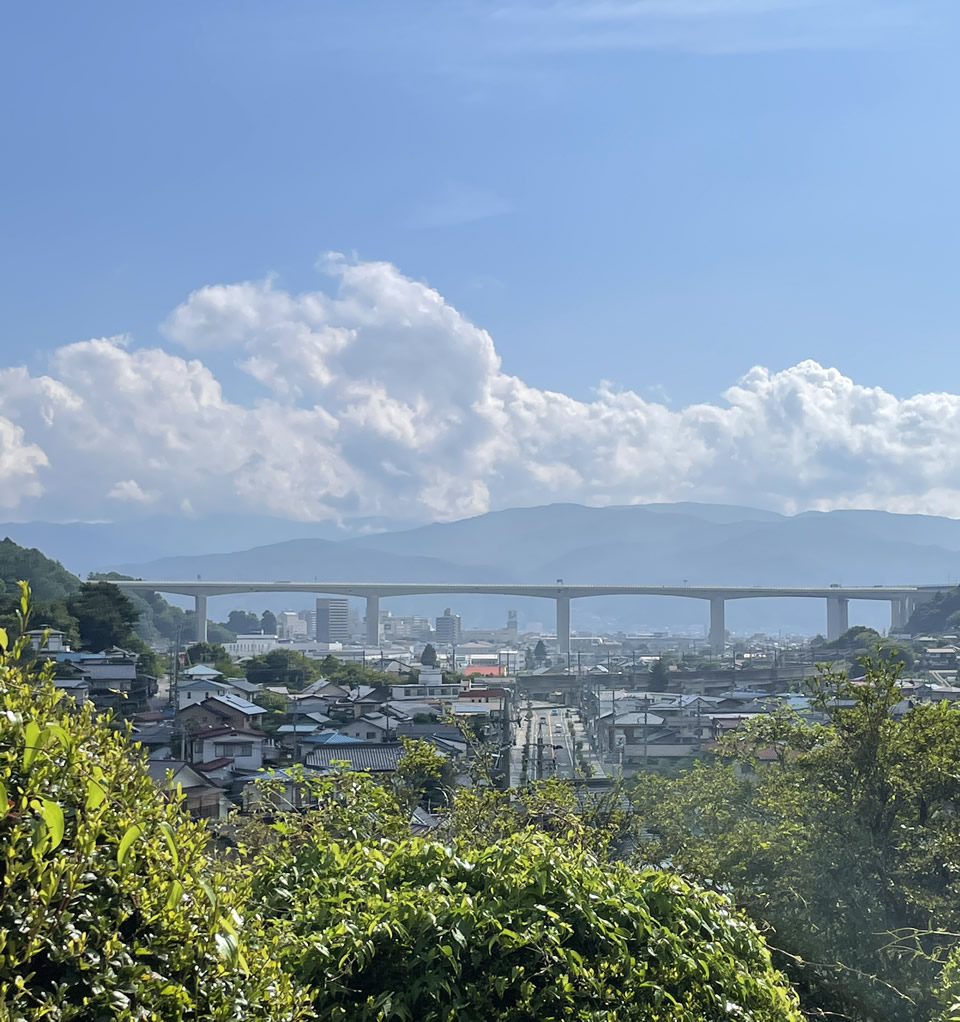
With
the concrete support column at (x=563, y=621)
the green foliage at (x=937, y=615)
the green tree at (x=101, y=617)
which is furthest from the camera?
the concrete support column at (x=563, y=621)

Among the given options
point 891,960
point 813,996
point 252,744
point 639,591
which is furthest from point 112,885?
point 639,591

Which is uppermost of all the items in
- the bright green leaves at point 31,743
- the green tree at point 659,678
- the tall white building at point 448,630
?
the bright green leaves at point 31,743

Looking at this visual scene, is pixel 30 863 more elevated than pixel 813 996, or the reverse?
pixel 30 863

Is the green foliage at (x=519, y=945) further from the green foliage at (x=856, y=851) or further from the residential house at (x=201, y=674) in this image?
the residential house at (x=201, y=674)

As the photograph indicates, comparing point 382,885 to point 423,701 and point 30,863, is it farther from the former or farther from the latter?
point 423,701

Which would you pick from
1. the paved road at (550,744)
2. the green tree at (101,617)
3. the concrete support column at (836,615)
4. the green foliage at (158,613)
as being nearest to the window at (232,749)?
the paved road at (550,744)

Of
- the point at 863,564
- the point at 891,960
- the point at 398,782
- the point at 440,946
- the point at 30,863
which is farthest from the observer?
the point at 863,564
